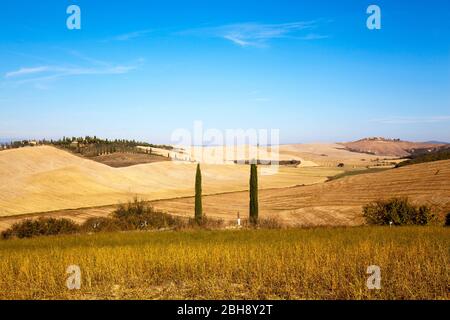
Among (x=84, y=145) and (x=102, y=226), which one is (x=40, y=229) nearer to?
(x=102, y=226)

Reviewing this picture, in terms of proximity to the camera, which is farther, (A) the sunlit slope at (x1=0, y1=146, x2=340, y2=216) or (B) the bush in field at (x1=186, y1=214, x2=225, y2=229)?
(A) the sunlit slope at (x1=0, y1=146, x2=340, y2=216)

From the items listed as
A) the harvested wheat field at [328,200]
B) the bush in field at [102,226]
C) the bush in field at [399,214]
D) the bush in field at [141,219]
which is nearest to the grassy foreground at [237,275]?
the bush in field at [399,214]

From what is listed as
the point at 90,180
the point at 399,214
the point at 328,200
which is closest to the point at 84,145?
the point at 90,180

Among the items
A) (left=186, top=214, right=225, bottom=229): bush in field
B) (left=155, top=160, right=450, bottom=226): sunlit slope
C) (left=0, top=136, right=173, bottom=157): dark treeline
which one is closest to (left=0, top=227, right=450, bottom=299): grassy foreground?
(left=186, top=214, right=225, bottom=229): bush in field

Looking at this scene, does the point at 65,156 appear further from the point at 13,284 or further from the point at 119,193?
the point at 13,284

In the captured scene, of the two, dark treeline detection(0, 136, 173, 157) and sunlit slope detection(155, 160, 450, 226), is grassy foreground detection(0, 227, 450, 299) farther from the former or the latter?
dark treeline detection(0, 136, 173, 157)
